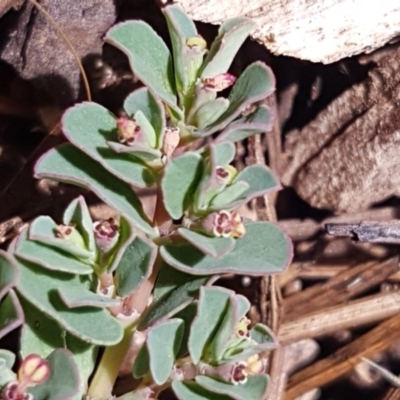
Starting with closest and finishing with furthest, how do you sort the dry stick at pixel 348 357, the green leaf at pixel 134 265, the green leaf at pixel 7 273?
the green leaf at pixel 7 273, the green leaf at pixel 134 265, the dry stick at pixel 348 357

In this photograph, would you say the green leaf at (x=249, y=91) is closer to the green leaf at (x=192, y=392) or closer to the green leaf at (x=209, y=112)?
the green leaf at (x=209, y=112)

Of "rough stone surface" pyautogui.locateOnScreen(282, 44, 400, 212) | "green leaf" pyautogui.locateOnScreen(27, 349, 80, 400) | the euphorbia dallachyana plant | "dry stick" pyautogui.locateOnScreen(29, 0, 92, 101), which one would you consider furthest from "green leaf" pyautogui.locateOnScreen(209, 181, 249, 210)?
"rough stone surface" pyautogui.locateOnScreen(282, 44, 400, 212)

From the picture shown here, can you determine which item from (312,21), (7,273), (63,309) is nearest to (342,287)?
(312,21)

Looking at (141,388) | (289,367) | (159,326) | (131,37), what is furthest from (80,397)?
(289,367)

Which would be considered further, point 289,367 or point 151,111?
point 289,367

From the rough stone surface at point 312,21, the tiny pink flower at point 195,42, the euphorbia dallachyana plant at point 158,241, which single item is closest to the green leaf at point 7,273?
the euphorbia dallachyana plant at point 158,241

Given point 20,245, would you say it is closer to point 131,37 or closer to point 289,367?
point 131,37
